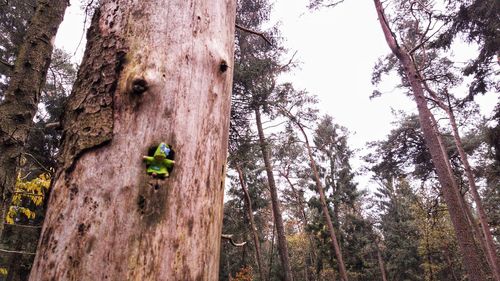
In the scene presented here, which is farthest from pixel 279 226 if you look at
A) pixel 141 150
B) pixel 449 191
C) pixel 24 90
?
pixel 141 150

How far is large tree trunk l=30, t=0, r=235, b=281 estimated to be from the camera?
0.70 metres

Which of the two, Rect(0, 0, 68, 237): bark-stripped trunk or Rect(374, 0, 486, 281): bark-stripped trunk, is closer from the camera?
Rect(0, 0, 68, 237): bark-stripped trunk

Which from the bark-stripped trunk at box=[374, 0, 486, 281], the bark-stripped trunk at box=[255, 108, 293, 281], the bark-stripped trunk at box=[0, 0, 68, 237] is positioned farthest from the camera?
the bark-stripped trunk at box=[255, 108, 293, 281]

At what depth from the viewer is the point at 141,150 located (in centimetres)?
79

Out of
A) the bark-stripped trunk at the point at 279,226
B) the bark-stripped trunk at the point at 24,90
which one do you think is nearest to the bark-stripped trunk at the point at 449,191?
the bark-stripped trunk at the point at 279,226

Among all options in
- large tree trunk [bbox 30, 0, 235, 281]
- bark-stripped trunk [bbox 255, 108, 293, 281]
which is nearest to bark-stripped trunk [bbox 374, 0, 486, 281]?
bark-stripped trunk [bbox 255, 108, 293, 281]

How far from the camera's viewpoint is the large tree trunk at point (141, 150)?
704mm

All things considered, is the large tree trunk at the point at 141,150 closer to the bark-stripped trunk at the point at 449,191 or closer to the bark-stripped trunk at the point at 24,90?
the bark-stripped trunk at the point at 24,90

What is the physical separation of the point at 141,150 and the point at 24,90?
3.46 m

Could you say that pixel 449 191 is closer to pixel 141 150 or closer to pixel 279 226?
pixel 279 226

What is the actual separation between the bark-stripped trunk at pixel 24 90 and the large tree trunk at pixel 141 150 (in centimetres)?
→ 288

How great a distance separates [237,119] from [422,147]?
1250 centimetres

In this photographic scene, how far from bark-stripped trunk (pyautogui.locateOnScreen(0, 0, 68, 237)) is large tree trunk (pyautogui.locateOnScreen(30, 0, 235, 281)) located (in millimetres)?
2878

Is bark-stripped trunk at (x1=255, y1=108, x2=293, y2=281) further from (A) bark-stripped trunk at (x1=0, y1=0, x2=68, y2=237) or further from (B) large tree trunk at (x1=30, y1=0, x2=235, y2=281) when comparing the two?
(B) large tree trunk at (x1=30, y1=0, x2=235, y2=281)
